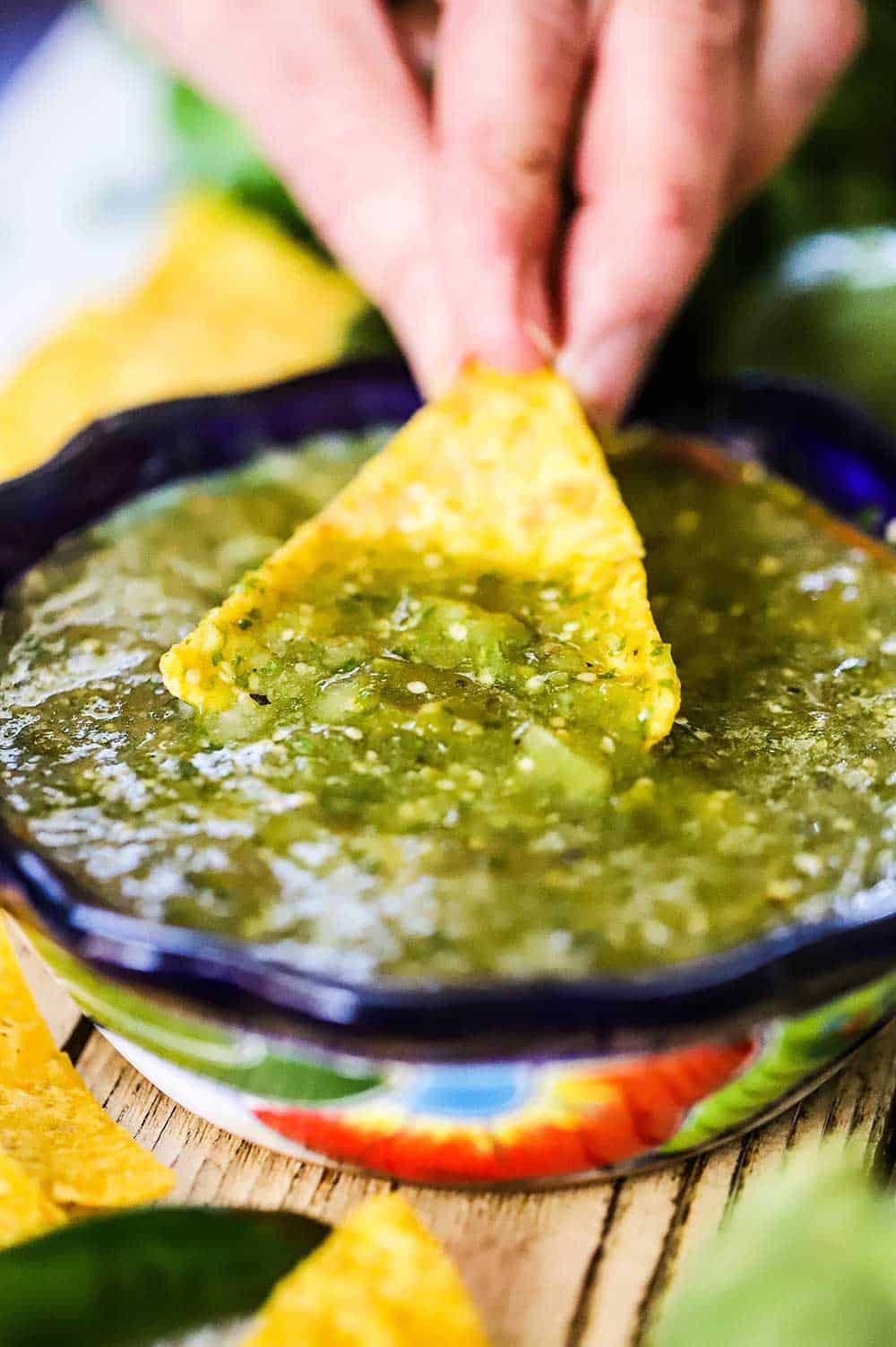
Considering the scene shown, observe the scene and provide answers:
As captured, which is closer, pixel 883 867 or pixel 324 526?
pixel 883 867

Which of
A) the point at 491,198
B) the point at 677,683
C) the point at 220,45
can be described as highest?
the point at 220,45

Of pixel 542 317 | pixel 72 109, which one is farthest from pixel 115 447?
pixel 72 109

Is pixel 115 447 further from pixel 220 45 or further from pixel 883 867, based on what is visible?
pixel 883 867

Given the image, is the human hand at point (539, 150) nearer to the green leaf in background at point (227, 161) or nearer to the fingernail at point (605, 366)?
the fingernail at point (605, 366)

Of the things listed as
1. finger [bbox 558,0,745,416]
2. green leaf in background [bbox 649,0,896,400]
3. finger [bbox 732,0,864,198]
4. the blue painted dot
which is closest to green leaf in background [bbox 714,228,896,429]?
green leaf in background [bbox 649,0,896,400]

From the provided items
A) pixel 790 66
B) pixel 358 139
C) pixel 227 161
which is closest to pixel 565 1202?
pixel 358 139
